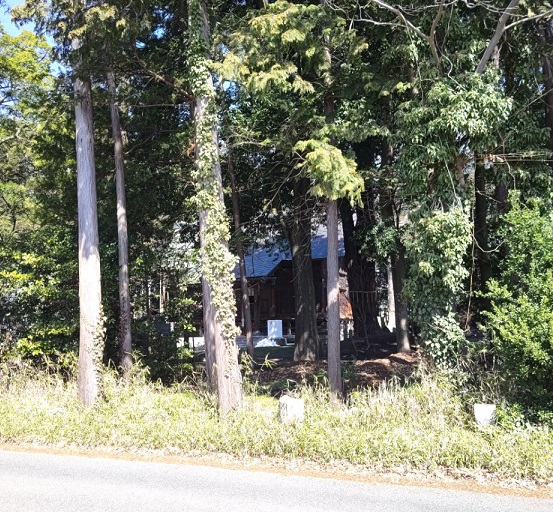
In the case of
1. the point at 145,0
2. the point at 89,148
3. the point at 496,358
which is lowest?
the point at 496,358

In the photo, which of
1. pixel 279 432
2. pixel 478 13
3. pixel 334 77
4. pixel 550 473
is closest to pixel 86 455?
pixel 279 432

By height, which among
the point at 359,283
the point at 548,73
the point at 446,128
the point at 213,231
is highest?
the point at 548,73

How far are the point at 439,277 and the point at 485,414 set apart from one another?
2844 millimetres

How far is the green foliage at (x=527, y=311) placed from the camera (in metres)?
7.77

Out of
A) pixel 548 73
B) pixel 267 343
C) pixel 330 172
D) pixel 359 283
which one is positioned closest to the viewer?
pixel 330 172

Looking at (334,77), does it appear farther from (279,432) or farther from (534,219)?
(279,432)

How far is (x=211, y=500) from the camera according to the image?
244 inches

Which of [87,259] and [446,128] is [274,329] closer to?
[87,259]

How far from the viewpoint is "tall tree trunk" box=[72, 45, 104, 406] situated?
11.6 m

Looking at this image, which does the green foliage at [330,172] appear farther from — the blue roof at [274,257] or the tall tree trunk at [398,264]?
the blue roof at [274,257]

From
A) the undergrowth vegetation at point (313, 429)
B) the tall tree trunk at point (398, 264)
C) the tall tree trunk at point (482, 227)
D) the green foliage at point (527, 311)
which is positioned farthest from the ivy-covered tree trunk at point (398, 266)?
the undergrowth vegetation at point (313, 429)

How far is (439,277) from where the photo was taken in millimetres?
10125

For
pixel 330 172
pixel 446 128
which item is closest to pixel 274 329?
pixel 330 172

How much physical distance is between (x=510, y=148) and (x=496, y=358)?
4.46 meters
